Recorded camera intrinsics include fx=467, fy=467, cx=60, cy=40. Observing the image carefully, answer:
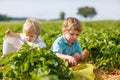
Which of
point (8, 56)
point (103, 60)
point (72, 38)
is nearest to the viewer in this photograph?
point (8, 56)

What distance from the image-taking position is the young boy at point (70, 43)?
6.83 meters

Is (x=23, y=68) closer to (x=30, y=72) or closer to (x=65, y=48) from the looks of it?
(x=30, y=72)

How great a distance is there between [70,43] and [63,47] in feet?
0.50

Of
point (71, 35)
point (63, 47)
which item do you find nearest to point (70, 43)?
point (63, 47)

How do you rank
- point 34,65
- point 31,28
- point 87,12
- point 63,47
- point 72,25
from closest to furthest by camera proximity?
1. point 34,65
2. point 72,25
3. point 31,28
4. point 63,47
5. point 87,12

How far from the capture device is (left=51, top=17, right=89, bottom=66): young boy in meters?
6.83

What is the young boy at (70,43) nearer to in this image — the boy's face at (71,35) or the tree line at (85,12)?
the boy's face at (71,35)

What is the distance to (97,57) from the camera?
927 cm

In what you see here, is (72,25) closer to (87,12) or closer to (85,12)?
(85,12)

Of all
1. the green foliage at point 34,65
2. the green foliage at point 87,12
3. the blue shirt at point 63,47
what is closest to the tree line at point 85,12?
the green foliage at point 87,12

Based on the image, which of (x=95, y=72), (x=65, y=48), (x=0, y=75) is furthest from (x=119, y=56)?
(x=0, y=75)

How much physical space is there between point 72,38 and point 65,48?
0.31 meters

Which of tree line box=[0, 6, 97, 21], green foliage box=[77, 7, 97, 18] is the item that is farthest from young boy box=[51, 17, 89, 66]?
green foliage box=[77, 7, 97, 18]

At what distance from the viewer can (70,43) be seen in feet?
23.7
